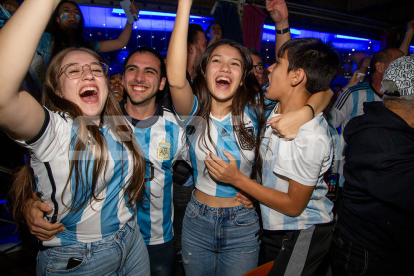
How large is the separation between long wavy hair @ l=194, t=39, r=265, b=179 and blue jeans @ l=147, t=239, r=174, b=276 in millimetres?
745

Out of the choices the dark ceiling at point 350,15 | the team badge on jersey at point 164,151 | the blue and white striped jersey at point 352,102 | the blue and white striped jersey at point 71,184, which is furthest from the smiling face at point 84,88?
the dark ceiling at point 350,15

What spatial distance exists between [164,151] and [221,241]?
63 centimetres

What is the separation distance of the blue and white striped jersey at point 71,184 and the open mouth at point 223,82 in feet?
2.23

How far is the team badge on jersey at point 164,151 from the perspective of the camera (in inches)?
58.1

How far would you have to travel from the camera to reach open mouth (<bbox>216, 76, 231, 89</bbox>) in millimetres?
1424

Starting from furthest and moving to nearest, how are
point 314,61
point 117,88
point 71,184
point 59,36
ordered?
point 117,88 < point 59,36 < point 314,61 < point 71,184

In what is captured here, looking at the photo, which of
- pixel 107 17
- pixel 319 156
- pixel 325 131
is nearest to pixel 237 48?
pixel 325 131

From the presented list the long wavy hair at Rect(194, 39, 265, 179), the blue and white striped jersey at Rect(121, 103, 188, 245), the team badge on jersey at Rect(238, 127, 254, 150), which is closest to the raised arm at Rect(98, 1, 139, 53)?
the blue and white striped jersey at Rect(121, 103, 188, 245)

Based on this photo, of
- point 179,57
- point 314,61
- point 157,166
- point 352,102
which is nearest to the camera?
point 179,57

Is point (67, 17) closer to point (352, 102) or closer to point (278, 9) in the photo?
point (278, 9)

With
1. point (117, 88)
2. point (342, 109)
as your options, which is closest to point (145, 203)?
point (117, 88)

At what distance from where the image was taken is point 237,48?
150 centimetres

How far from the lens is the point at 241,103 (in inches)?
58.1

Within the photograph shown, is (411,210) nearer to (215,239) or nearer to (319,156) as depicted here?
(319,156)
